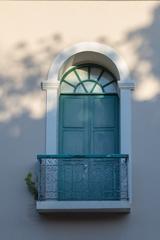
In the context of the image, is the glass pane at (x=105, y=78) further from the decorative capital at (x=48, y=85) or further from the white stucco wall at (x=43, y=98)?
the decorative capital at (x=48, y=85)

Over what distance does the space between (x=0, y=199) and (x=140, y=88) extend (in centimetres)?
307

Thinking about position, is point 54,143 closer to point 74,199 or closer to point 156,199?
point 74,199

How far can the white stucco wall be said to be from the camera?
40.7 ft

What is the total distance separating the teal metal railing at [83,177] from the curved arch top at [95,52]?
4.87 ft

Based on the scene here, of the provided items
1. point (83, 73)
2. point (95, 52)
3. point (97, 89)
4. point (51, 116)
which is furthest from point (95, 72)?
point (51, 116)

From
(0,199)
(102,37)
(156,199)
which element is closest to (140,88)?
(102,37)

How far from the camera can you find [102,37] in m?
13.3

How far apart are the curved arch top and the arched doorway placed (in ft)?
1.37

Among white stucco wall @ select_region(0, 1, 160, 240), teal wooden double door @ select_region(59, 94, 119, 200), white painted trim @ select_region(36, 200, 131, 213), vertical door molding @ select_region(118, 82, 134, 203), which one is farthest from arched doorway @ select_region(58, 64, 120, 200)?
white stucco wall @ select_region(0, 1, 160, 240)

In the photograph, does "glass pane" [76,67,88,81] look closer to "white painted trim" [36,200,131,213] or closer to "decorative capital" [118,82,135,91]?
"decorative capital" [118,82,135,91]

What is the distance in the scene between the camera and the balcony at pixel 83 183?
478 inches

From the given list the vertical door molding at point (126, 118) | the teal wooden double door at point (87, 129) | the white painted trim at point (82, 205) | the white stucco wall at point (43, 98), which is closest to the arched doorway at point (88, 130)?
the teal wooden double door at point (87, 129)

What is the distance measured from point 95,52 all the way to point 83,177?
2277 mm

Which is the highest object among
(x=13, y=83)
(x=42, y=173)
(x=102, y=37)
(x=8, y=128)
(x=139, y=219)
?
(x=102, y=37)
